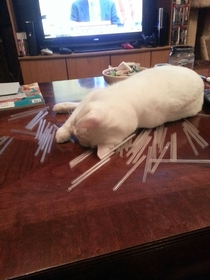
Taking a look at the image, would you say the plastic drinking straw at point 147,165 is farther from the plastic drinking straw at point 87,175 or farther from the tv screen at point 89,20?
the tv screen at point 89,20

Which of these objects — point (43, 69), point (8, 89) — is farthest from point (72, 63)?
point (8, 89)

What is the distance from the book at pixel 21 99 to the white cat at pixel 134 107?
258 mm

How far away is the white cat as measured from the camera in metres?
0.40

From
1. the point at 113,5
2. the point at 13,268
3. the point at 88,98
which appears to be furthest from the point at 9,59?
the point at 13,268

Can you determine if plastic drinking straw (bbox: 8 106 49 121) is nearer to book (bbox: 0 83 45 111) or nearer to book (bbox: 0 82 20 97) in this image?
book (bbox: 0 83 45 111)

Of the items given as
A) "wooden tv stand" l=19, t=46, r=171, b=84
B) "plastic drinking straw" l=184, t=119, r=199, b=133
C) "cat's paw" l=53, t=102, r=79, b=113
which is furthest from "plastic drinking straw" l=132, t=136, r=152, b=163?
"wooden tv stand" l=19, t=46, r=171, b=84

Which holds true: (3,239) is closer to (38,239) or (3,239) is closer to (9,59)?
(38,239)

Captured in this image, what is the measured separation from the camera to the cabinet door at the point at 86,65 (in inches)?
75.4

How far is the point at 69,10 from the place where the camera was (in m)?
1.87

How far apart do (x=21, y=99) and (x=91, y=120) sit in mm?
419

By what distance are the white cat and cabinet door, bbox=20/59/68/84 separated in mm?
1550

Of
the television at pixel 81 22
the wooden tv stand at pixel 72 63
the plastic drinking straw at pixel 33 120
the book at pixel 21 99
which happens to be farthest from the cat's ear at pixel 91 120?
the television at pixel 81 22

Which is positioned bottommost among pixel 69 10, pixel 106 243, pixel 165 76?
pixel 106 243

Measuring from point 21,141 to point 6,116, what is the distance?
0.59ft
